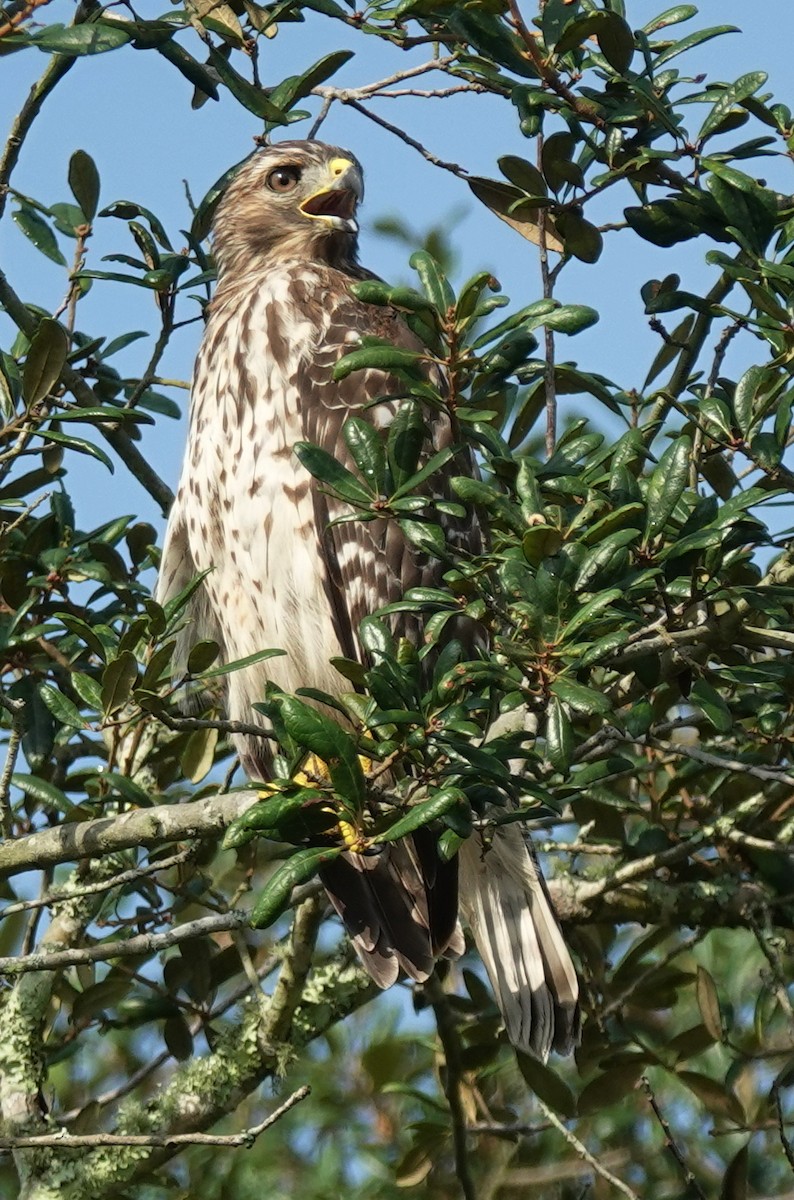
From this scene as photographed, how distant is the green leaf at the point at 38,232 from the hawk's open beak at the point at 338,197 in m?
1.46

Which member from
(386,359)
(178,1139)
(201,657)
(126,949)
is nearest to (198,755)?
(126,949)

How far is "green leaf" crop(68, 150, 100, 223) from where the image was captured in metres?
3.89

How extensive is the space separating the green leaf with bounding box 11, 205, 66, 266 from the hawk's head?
1.32m

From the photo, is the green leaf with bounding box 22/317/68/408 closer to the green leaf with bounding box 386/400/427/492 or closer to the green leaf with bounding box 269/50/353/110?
the green leaf with bounding box 269/50/353/110

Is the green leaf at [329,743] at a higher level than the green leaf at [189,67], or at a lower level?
lower

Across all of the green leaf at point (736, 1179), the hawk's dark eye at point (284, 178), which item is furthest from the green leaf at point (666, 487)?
the hawk's dark eye at point (284, 178)

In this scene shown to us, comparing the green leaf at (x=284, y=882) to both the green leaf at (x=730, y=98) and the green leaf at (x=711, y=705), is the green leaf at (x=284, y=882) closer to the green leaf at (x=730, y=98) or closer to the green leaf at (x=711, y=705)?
the green leaf at (x=711, y=705)

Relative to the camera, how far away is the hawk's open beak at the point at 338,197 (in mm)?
5199

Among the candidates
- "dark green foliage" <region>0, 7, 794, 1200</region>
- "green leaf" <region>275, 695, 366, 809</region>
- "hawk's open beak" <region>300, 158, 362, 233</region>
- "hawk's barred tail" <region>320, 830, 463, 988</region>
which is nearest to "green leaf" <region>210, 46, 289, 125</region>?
"dark green foliage" <region>0, 7, 794, 1200</region>

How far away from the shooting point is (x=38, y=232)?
12.6 ft

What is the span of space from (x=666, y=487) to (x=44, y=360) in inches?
56.3

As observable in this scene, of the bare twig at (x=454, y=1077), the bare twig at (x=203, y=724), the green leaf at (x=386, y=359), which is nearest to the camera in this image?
the green leaf at (x=386, y=359)

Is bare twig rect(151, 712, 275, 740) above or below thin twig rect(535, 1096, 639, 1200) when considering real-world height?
above

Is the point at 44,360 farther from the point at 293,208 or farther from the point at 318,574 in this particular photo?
the point at 293,208
